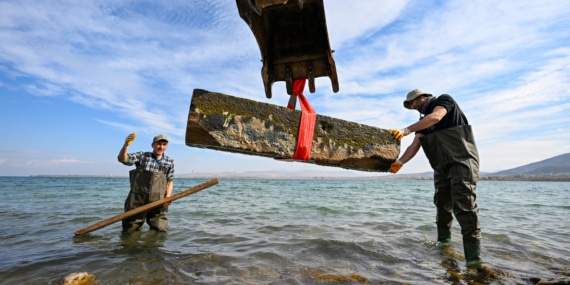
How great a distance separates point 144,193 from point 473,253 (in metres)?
4.91

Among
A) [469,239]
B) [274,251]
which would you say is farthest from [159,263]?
[469,239]

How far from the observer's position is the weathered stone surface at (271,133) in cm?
266

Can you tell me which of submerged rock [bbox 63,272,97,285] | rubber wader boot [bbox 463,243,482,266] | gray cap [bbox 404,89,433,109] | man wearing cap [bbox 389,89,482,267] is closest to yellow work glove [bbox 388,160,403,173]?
man wearing cap [bbox 389,89,482,267]

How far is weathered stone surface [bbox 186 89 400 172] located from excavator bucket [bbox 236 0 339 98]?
28.7 inches

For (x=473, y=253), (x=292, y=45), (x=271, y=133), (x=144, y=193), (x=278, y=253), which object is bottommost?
(x=278, y=253)

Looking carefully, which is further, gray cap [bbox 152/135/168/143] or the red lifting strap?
gray cap [bbox 152/135/168/143]

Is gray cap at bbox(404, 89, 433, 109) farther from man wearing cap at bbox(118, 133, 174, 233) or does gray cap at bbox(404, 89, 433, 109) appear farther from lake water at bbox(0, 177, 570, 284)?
man wearing cap at bbox(118, 133, 174, 233)

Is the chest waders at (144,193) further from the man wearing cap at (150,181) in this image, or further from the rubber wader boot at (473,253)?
the rubber wader boot at (473,253)

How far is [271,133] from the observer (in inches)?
109

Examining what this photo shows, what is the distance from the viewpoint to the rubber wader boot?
3.46 m

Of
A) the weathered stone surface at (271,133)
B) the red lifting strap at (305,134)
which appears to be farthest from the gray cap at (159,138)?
the red lifting strap at (305,134)

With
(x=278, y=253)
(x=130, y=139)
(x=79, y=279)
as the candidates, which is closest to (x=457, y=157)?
(x=278, y=253)

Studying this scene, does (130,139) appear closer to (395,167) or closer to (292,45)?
(292,45)

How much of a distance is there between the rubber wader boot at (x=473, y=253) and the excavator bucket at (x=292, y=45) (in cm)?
239
